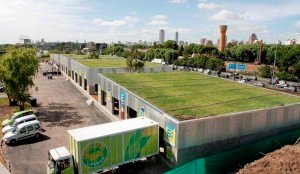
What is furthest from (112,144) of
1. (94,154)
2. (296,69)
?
(296,69)

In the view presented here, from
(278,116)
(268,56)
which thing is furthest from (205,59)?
(278,116)

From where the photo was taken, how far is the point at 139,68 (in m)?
52.1

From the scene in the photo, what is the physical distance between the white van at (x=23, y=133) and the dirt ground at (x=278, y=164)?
20.0 metres

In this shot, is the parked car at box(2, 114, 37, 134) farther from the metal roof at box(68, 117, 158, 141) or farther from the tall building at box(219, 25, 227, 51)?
the tall building at box(219, 25, 227, 51)

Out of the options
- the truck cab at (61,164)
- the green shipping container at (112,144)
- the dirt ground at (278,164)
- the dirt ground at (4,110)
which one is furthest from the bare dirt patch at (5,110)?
the dirt ground at (278,164)

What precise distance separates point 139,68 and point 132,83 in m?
17.3

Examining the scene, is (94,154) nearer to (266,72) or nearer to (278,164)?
(278,164)

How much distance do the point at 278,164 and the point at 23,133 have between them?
22.9 meters

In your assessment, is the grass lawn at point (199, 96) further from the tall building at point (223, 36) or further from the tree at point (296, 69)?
the tall building at point (223, 36)

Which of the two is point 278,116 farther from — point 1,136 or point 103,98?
point 1,136

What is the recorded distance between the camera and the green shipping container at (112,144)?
18703 mm

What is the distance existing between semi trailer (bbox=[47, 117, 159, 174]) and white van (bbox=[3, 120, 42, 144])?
8.89m

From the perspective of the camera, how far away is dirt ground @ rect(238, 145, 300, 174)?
17.7 meters

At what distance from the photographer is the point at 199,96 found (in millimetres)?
29328
